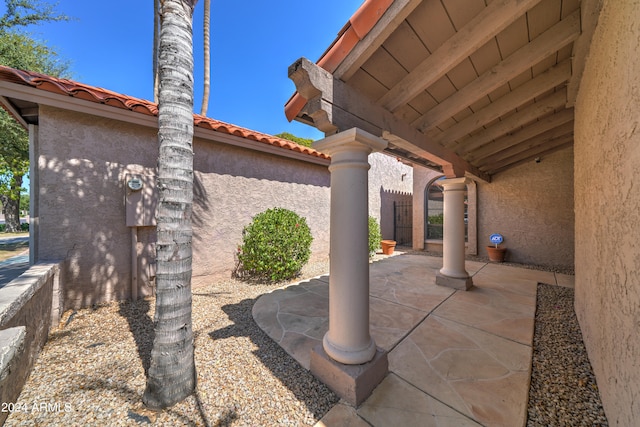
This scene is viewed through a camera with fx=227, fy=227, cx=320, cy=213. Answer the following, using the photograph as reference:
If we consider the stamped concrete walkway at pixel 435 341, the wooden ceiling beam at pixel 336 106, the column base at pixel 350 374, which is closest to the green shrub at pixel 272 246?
the stamped concrete walkway at pixel 435 341

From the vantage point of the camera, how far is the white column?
204 centimetres

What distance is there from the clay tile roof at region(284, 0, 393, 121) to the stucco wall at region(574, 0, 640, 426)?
55.7 inches

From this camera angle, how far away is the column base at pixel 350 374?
1891 mm

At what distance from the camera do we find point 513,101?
301 centimetres

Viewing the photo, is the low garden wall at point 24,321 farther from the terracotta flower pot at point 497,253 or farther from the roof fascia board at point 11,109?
the terracotta flower pot at point 497,253

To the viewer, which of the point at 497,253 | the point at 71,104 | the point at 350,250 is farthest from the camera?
the point at 497,253

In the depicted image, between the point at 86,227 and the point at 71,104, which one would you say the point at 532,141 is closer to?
the point at 71,104

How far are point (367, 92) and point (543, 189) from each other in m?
7.37

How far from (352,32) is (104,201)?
437 centimetres

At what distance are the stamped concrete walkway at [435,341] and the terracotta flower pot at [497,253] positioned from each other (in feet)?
5.98

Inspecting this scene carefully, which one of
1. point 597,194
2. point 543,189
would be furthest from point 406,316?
point 543,189

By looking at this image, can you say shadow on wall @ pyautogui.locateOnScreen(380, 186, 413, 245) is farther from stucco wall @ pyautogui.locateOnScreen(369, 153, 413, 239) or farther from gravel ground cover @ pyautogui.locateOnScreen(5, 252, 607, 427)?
gravel ground cover @ pyautogui.locateOnScreen(5, 252, 607, 427)

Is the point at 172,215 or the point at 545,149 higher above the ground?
the point at 545,149

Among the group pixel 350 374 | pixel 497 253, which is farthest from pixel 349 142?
pixel 497 253
